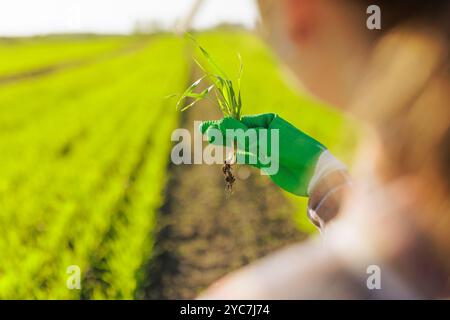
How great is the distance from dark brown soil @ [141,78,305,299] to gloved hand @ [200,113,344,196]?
7.79ft

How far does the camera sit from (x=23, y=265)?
131 inches

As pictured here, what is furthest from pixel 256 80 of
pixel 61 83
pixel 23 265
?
pixel 23 265

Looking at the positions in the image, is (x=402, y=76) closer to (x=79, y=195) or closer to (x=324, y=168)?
(x=324, y=168)

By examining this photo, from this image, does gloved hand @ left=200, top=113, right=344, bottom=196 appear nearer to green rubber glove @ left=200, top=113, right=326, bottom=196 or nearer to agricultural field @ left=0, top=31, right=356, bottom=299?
green rubber glove @ left=200, top=113, right=326, bottom=196

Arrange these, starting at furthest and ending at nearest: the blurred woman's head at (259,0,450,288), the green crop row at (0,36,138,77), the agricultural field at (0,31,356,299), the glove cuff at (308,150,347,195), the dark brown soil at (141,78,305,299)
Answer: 1. the green crop row at (0,36,138,77)
2. the dark brown soil at (141,78,305,299)
3. the agricultural field at (0,31,356,299)
4. the glove cuff at (308,150,347,195)
5. the blurred woman's head at (259,0,450,288)

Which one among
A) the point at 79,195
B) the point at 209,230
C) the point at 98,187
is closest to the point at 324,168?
the point at 209,230

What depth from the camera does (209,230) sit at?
441 cm

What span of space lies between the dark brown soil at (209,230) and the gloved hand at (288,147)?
7.79ft

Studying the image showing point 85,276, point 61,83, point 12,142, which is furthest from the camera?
point 61,83

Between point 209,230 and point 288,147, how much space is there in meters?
3.47

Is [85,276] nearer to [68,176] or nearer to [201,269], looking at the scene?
[201,269]

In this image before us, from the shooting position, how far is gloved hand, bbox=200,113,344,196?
900mm

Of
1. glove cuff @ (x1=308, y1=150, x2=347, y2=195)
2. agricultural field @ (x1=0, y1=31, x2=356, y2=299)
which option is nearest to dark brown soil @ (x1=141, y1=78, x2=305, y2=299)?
agricultural field @ (x1=0, y1=31, x2=356, y2=299)

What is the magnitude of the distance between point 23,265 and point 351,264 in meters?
3.08
